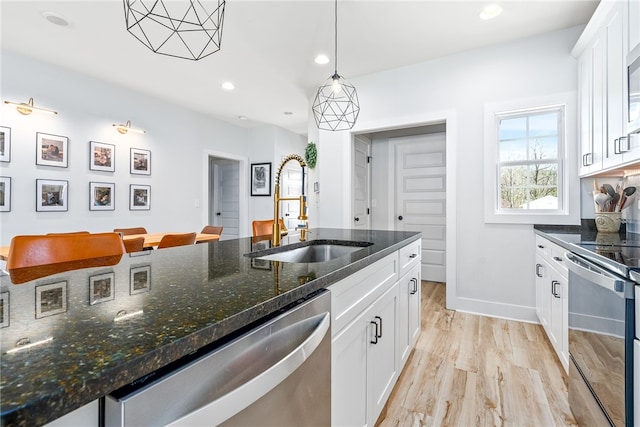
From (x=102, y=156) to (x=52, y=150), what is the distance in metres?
0.51

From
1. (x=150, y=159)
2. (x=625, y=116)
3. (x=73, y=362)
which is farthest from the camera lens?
(x=150, y=159)

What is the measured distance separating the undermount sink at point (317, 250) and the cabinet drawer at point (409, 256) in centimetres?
27

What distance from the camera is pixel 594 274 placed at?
1.23 meters

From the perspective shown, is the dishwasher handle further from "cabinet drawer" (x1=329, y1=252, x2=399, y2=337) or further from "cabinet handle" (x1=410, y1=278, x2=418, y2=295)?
"cabinet handle" (x1=410, y1=278, x2=418, y2=295)

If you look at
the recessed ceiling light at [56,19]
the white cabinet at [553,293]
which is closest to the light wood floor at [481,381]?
the white cabinet at [553,293]

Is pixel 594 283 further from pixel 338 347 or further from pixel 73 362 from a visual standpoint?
pixel 73 362

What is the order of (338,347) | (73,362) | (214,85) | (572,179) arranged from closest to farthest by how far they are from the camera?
(73,362), (338,347), (572,179), (214,85)

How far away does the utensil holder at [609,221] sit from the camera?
2.26 meters

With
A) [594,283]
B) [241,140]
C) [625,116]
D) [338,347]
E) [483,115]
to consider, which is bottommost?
[338,347]

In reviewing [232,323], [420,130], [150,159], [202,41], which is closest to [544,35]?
[420,130]

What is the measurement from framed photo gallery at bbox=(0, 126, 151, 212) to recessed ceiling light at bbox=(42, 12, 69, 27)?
1.22m

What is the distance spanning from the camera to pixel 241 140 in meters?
6.12

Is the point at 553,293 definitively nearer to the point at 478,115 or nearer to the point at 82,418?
the point at 478,115

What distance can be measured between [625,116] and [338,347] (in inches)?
85.3
